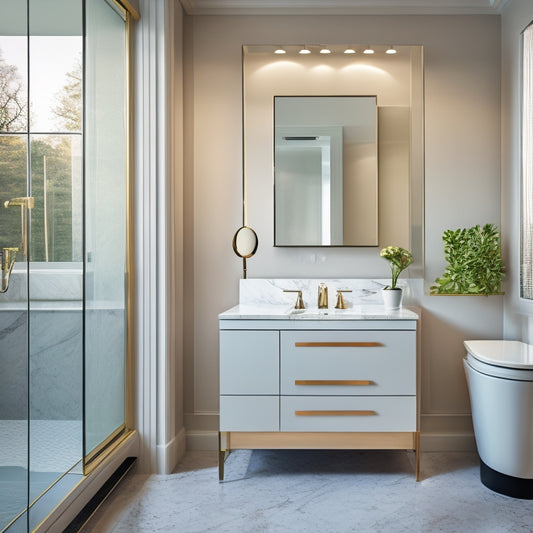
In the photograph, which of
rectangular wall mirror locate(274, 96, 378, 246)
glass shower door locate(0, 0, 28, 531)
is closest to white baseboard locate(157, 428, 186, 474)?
glass shower door locate(0, 0, 28, 531)

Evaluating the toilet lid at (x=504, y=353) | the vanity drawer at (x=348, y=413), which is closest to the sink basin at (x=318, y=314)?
the vanity drawer at (x=348, y=413)

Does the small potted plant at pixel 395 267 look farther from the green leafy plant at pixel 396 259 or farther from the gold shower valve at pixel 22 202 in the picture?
the gold shower valve at pixel 22 202

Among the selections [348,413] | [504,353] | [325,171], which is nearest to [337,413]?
[348,413]

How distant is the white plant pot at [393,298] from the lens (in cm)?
256

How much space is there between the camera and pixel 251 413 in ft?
7.58

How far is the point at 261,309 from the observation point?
256 centimetres

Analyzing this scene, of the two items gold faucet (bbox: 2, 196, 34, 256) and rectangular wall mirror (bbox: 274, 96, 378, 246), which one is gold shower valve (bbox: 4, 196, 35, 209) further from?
rectangular wall mirror (bbox: 274, 96, 378, 246)

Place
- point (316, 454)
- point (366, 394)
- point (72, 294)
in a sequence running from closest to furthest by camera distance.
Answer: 1. point (72, 294)
2. point (366, 394)
3. point (316, 454)

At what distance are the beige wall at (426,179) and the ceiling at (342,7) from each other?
0.12 feet

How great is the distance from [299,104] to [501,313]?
1665 mm

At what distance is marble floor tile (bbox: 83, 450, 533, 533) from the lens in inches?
77.9

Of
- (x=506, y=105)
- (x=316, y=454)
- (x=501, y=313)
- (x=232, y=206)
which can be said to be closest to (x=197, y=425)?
(x=316, y=454)

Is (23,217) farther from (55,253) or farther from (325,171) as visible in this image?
(325,171)

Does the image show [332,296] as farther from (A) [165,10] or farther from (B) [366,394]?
(A) [165,10]
